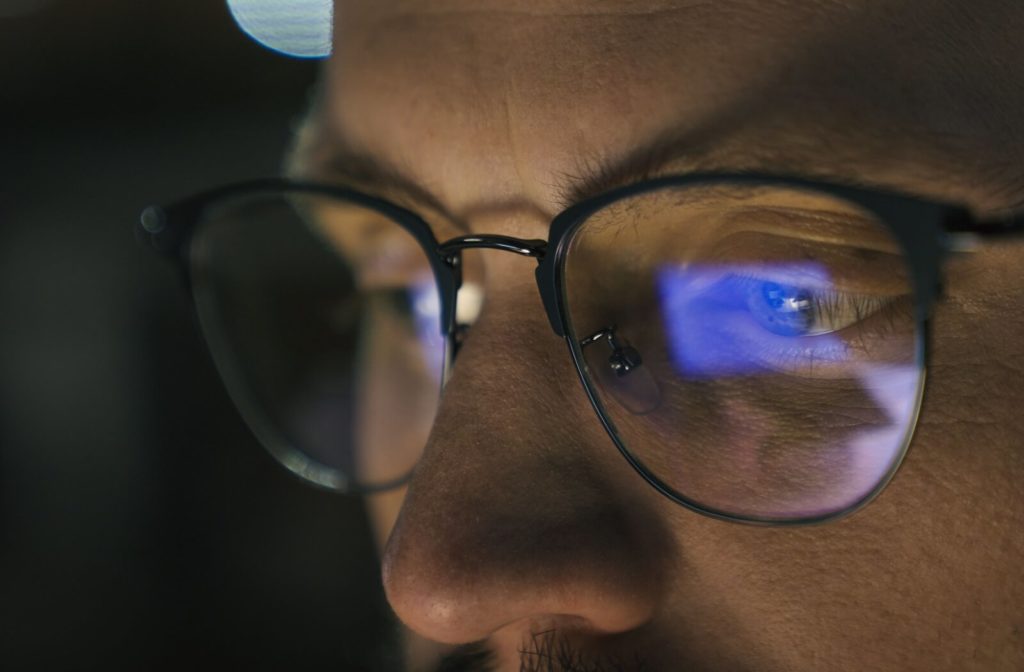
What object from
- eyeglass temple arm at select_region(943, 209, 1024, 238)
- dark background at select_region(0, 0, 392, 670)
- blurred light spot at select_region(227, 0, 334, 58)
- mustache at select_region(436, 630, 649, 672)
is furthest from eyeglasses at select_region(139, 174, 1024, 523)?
dark background at select_region(0, 0, 392, 670)

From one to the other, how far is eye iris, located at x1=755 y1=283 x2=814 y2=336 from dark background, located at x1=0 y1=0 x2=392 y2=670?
2062 millimetres

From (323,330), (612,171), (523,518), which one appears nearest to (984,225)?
(612,171)

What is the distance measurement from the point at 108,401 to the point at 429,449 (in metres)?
2.33

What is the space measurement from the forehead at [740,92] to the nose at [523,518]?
158mm

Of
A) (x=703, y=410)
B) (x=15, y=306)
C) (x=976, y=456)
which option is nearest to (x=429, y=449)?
(x=703, y=410)

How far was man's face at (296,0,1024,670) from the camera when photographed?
621 millimetres

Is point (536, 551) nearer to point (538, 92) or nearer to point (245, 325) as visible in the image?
point (538, 92)

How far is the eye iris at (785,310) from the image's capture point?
2.25 ft

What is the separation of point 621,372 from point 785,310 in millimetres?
146

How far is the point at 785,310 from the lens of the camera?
70 cm

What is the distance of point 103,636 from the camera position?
2564 millimetres

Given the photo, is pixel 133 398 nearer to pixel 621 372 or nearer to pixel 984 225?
pixel 621 372

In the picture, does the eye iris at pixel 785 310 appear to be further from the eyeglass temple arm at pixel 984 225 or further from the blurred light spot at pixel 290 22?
the blurred light spot at pixel 290 22

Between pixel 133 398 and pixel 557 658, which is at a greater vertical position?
pixel 557 658
